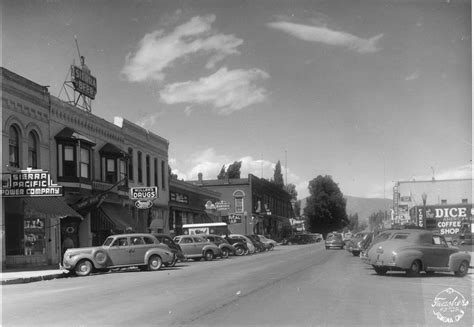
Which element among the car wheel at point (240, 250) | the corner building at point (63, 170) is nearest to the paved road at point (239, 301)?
the corner building at point (63, 170)

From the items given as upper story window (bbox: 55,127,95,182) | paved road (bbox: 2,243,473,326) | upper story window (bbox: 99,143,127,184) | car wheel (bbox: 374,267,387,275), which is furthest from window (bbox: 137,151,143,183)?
car wheel (bbox: 374,267,387,275)

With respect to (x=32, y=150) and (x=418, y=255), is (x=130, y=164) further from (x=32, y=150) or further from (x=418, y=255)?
(x=418, y=255)

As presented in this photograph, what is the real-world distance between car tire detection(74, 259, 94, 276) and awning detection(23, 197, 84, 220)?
154 inches

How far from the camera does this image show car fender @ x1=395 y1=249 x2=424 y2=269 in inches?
684

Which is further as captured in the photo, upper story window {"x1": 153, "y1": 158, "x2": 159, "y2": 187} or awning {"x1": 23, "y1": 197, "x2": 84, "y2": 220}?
upper story window {"x1": 153, "y1": 158, "x2": 159, "y2": 187}

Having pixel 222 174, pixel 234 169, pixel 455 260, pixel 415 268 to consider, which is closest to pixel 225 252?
pixel 415 268

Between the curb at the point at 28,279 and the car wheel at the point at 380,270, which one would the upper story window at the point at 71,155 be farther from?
the car wheel at the point at 380,270

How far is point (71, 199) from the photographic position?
29.4 metres

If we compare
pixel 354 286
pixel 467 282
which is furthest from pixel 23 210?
pixel 467 282

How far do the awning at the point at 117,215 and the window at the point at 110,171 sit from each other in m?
1.47

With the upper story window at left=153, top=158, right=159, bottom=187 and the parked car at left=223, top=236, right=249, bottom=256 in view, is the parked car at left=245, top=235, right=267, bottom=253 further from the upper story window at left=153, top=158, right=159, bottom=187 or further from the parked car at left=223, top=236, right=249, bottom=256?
the upper story window at left=153, top=158, right=159, bottom=187

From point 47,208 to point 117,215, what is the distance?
8.67 metres

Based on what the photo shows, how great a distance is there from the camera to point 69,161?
2947 cm

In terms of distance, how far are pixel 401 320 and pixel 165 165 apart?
36.1 meters
